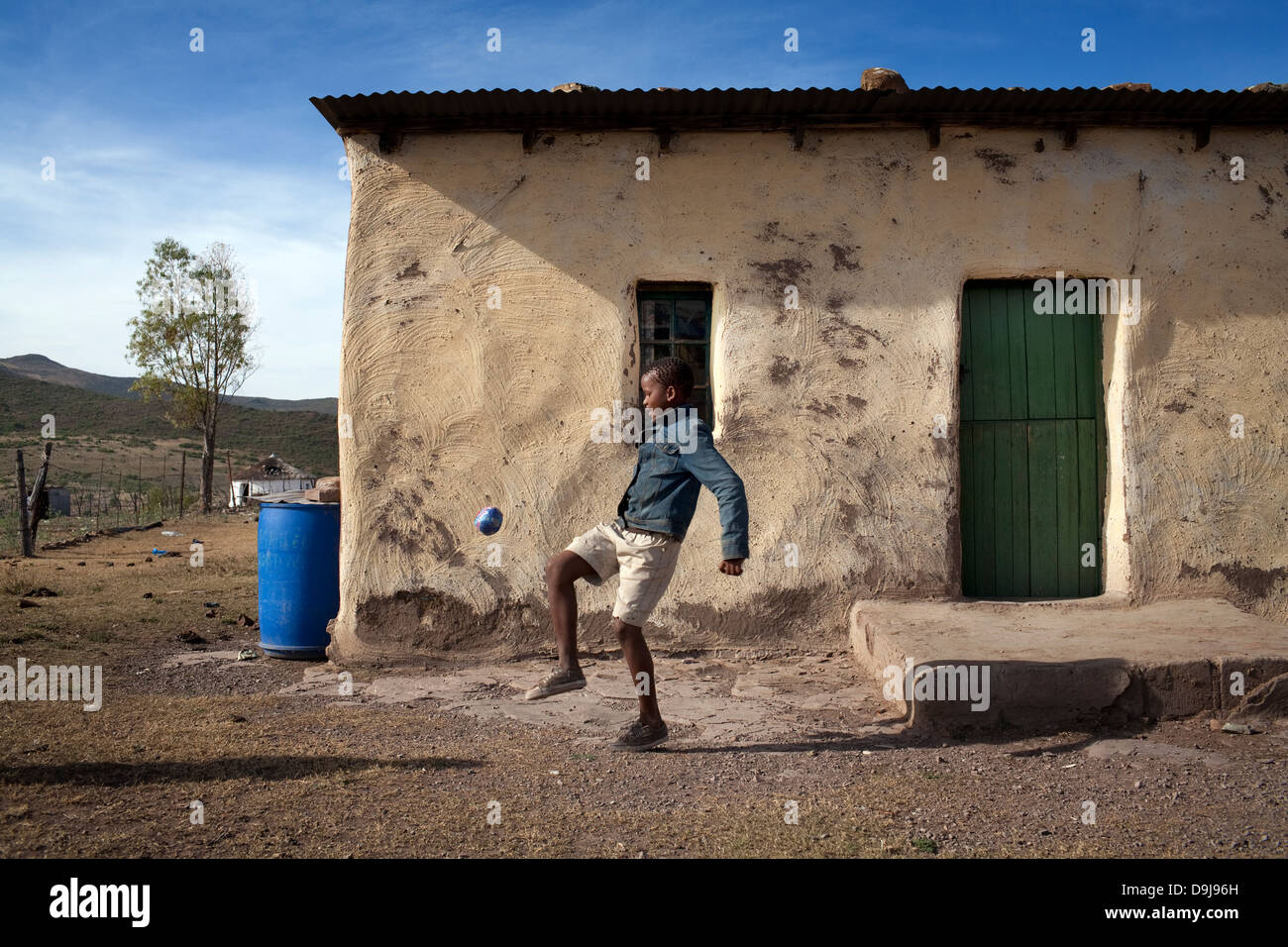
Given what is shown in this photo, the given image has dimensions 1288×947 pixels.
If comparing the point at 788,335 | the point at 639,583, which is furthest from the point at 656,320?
the point at 639,583

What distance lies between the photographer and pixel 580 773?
13.0 feet

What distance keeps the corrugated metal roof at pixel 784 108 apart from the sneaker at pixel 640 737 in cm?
372

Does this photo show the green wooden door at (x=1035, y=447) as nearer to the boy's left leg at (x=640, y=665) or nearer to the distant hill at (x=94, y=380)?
the boy's left leg at (x=640, y=665)

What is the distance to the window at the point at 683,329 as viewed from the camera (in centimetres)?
638

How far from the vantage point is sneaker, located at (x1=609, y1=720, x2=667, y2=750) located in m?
4.28

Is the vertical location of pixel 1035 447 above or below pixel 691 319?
below

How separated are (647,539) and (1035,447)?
353 cm

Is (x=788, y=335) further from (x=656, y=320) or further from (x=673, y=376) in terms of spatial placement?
(x=673, y=376)

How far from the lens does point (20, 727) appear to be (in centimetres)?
440

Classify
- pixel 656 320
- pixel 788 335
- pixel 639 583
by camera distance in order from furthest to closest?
pixel 656 320 → pixel 788 335 → pixel 639 583

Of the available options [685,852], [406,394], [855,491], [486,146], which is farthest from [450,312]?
[685,852]

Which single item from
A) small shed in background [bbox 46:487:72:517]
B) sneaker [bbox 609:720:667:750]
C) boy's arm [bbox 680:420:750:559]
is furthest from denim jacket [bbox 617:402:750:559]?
small shed in background [bbox 46:487:72:517]
